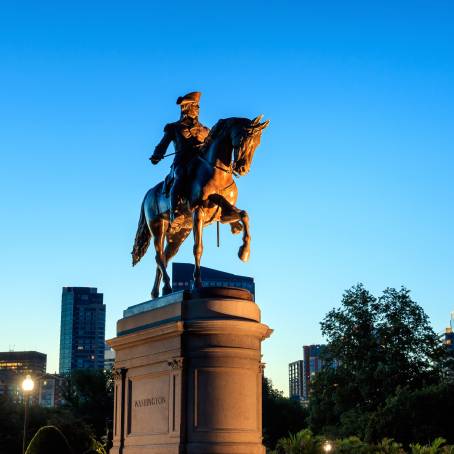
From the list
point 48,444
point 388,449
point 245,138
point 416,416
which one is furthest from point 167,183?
point 416,416

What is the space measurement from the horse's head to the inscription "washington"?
517cm

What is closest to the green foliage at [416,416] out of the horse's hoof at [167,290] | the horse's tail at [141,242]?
the horse's tail at [141,242]

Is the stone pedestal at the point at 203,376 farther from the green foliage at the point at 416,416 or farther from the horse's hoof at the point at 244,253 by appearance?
the green foliage at the point at 416,416

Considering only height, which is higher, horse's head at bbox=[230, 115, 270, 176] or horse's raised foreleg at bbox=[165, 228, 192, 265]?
horse's head at bbox=[230, 115, 270, 176]

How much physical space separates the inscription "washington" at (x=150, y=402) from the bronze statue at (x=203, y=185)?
8.32ft

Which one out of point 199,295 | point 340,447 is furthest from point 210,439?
point 340,447

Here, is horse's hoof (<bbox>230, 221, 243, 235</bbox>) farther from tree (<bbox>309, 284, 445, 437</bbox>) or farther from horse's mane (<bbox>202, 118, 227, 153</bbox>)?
tree (<bbox>309, 284, 445, 437</bbox>)

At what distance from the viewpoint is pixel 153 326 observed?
800 inches

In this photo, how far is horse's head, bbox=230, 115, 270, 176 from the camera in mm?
19250

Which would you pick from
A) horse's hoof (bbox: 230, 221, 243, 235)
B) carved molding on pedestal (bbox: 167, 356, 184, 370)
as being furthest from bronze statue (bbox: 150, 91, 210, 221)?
carved molding on pedestal (bbox: 167, 356, 184, 370)

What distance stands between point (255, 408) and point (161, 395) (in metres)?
2.03

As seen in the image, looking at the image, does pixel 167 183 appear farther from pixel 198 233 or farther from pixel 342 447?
pixel 342 447

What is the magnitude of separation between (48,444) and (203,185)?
13383mm

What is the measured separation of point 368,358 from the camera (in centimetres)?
6262
